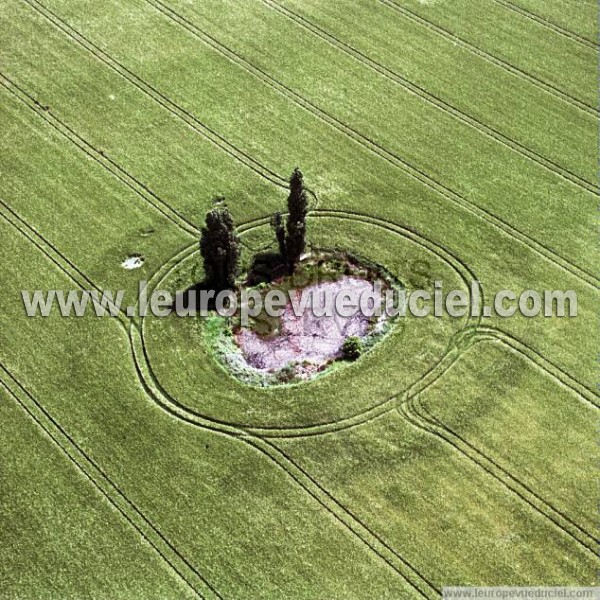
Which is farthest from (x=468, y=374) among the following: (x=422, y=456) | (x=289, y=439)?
(x=289, y=439)

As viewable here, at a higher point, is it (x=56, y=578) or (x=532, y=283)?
(x=532, y=283)

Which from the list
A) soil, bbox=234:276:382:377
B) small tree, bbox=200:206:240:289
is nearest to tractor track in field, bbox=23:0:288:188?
small tree, bbox=200:206:240:289

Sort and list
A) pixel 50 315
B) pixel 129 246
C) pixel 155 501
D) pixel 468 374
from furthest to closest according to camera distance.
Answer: pixel 129 246
pixel 50 315
pixel 468 374
pixel 155 501

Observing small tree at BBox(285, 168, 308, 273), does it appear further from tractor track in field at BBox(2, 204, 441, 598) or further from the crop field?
tractor track in field at BBox(2, 204, 441, 598)

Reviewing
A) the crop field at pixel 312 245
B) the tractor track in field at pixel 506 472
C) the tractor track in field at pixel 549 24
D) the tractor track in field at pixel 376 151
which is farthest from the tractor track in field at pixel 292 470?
the tractor track in field at pixel 549 24

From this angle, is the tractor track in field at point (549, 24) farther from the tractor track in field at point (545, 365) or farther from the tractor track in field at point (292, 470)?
the tractor track in field at point (292, 470)

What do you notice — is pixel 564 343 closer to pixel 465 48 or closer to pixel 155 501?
pixel 155 501

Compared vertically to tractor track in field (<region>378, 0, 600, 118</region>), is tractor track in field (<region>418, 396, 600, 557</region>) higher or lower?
lower
